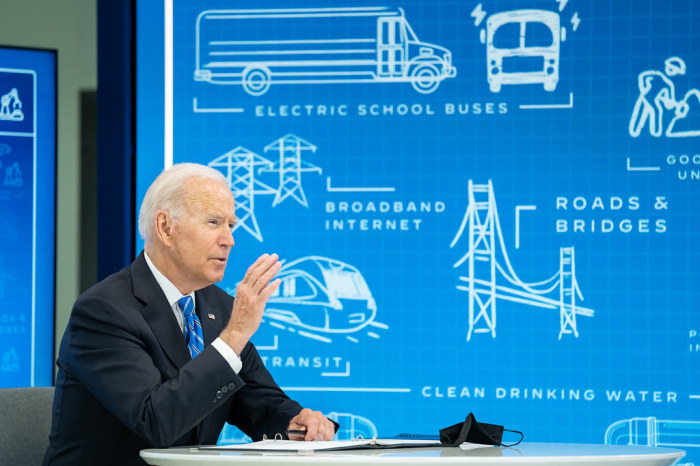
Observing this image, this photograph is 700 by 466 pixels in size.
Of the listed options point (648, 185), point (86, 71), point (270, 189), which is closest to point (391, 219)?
point (270, 189)

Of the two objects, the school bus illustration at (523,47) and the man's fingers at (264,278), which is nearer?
the man's fingers at (264,278)

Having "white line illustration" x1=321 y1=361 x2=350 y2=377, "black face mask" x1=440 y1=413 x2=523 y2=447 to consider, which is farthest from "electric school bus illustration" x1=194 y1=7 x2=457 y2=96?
"black face mask" x1=440 y1=413 x2=523 y2=447

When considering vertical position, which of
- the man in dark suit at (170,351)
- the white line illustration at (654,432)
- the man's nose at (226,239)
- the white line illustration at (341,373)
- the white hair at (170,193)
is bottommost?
the white line illustration at (654,432)

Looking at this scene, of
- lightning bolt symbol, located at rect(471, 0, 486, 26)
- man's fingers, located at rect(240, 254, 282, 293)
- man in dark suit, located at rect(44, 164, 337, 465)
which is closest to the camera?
man in dark suit, located at rect(44, 164, 337, 465)

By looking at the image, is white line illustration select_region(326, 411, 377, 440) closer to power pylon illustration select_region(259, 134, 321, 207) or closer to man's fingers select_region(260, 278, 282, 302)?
power pylon illustration select_region(259, 134, 321, 207)

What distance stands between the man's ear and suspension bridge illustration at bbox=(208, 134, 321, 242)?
97 cm

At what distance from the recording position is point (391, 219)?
10.4ft

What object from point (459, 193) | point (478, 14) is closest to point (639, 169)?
point (459, 193)

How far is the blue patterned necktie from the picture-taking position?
7.29ft

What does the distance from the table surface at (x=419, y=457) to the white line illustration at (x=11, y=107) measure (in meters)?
1.94

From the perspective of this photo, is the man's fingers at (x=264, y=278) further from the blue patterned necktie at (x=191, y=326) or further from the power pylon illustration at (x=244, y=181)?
the power pylon illustration at (x=244, y=181)

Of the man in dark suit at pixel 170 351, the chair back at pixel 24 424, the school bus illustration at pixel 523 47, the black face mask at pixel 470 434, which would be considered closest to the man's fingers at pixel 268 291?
the man in dark suit at pixel 170 351

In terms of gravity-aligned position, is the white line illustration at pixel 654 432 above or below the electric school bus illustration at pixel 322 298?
below

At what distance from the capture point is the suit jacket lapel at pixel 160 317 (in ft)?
6.99
